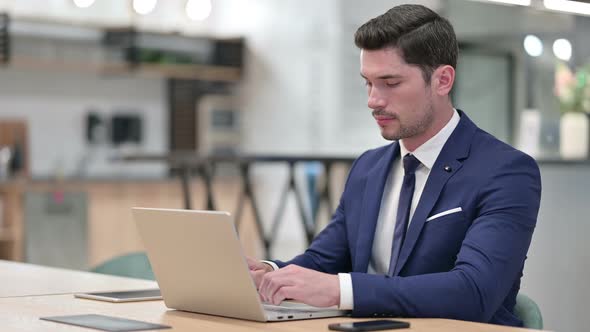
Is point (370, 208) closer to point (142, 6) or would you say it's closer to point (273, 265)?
point (273, 265)

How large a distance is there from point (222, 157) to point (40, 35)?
11.4 feet

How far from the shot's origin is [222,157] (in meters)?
5.84

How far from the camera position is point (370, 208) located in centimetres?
230

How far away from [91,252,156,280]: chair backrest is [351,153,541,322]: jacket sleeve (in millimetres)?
1271

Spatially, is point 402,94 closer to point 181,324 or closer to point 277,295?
point 277,295

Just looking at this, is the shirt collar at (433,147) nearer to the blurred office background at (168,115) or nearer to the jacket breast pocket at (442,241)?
the jacket breast pocket at (442,241)

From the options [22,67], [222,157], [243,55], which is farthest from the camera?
[243,55]

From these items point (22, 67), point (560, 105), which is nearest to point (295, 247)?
point (22, 67)

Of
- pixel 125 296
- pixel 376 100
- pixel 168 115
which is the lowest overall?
pixel 168 115

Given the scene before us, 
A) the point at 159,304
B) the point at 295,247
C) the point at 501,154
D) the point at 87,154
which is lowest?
the point at 295,247

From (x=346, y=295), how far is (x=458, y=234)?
0.35 meters

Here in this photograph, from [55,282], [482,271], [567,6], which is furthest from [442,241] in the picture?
[567,6]

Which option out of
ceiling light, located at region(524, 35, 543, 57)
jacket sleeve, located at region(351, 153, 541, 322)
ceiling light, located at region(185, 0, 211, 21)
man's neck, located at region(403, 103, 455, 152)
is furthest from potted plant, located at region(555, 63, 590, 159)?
ceiling light, located at region(185, 0, 211, 21)

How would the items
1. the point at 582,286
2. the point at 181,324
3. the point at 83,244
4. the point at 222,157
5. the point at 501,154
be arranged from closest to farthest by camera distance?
the point at 181,324 → the point at 501,154 → the point at 582,286 → the point at 222,157 → the point at 83,244
